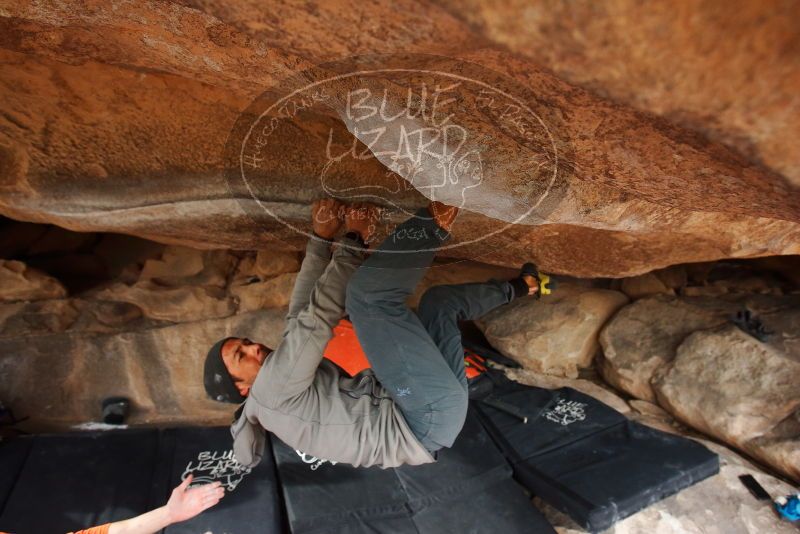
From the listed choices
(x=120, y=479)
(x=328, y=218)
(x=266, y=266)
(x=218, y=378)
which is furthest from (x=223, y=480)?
(x=328, y=218)

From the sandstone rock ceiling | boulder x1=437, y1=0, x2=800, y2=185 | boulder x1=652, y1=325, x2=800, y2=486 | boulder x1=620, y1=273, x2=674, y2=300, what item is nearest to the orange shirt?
the sandstone rock ceiling

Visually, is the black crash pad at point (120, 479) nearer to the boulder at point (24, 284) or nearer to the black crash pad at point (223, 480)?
the black crash pad at point (223, 480)

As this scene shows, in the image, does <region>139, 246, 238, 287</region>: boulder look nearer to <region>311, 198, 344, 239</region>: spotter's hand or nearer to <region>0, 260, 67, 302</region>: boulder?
<region>0, 260, 67, 302</region>: boulder

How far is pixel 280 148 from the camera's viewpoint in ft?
5.60

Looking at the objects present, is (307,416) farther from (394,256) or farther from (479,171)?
(479,171)

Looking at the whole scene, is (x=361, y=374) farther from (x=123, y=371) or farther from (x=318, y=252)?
(x=123, y=371)

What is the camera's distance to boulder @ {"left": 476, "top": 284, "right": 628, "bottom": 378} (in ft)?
10.1

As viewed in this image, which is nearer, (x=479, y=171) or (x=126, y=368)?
(x=479, y=171)

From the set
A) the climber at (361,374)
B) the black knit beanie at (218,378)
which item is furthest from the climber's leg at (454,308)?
the black knit beanie at (218,378)

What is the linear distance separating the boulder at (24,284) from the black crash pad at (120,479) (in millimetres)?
785

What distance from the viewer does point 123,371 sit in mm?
2781

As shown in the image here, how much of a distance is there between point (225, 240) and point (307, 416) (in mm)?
1177

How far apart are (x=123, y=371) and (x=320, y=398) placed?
1828 millimetres

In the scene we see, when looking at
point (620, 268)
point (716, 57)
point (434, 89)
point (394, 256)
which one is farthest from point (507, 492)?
point (716, 57)
